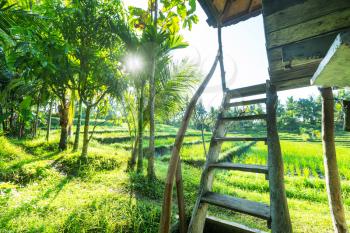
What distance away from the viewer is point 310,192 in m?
5.74

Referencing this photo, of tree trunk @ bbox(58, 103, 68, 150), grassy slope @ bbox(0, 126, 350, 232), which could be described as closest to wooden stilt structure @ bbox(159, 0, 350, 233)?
grassy slope @ bbox(0, 126, 350, 232)

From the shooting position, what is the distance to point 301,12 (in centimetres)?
118

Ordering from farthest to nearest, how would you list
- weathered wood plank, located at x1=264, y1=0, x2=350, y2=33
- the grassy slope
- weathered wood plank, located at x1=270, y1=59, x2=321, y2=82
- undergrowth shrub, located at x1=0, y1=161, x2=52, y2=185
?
undergrowth shrub, located at x1=0, y1=161, x2=52, y2=185
the grassy slope
weathered wood plank, located at x1=270, y1=59, x2=321, y2=82
weathered wood plank, located at x1=264, y1=0, x2=350, y2=33

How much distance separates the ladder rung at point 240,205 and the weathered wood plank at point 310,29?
133cm

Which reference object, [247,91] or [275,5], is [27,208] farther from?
[275,5]

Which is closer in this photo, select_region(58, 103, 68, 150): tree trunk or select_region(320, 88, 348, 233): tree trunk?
select_region(320, 88, 348, 233): tree trunk

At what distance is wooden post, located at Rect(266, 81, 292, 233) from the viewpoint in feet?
4.71

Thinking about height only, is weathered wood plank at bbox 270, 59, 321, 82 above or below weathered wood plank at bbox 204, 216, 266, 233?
above

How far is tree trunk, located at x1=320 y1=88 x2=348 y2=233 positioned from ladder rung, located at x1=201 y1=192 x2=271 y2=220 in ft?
4.79

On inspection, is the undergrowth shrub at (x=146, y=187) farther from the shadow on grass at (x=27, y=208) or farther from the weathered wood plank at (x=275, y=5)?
the weathered wood plank at (x=275, y=5)

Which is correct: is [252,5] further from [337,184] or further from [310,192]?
[310,192]

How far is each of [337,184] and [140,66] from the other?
4319 mm

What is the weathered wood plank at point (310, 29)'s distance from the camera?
114cm

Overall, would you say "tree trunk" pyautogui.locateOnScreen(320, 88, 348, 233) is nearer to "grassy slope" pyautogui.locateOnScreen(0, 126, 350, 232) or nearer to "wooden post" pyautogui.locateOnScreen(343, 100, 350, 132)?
"wooden post" pyautogui.locateOnScreen(343, 100, 350, 132)
